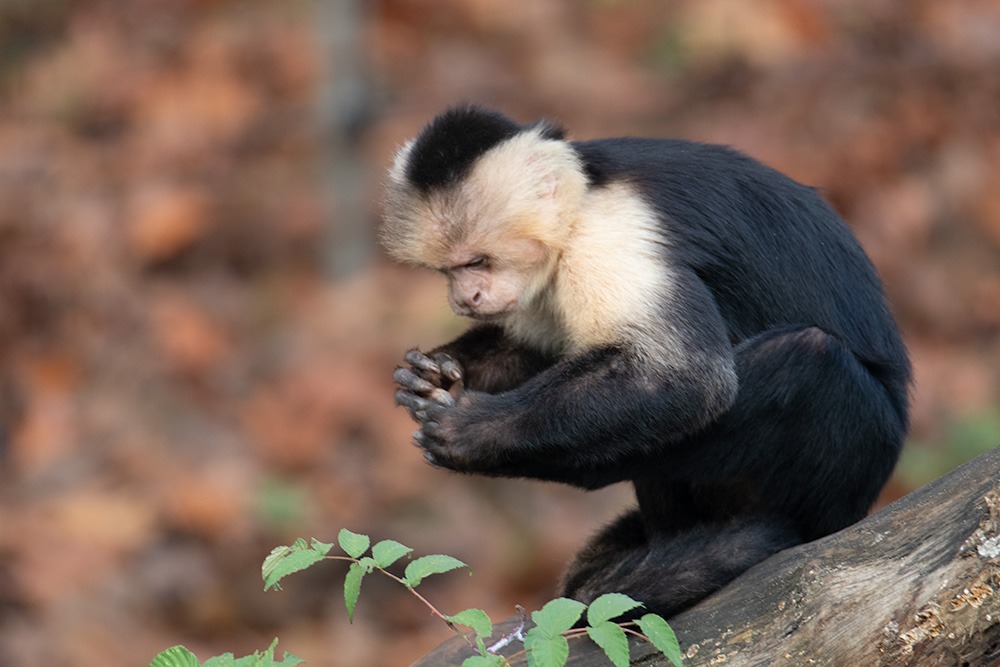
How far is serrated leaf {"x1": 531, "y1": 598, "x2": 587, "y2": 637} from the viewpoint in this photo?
9.91ft

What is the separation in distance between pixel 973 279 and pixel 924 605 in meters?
7.74

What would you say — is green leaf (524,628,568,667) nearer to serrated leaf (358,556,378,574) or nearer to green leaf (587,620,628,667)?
green leaf (587,620,628,667)

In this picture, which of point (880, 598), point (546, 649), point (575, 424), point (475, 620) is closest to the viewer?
point (546, 649)

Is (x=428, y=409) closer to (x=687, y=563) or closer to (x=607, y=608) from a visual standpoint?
(x=687, y=563)

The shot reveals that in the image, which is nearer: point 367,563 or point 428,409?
point 367,563

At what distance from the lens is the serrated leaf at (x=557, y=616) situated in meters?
3.02

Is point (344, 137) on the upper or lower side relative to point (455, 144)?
upper

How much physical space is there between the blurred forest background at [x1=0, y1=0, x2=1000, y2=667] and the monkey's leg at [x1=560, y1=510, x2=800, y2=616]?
13.5ft

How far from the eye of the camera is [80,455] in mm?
9008

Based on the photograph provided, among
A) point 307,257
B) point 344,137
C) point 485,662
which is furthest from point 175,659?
point 307,257

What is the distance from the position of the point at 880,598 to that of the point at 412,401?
1.48 m

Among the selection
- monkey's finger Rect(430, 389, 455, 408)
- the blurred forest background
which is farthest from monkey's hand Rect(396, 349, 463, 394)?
the blurred forest background

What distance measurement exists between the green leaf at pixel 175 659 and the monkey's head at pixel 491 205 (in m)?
1.37

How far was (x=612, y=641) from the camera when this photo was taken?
3.05 meters
